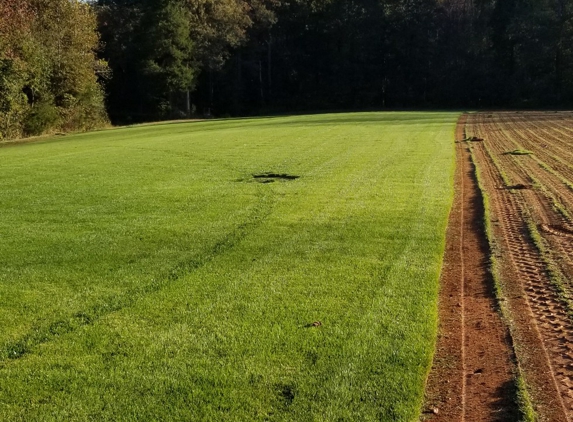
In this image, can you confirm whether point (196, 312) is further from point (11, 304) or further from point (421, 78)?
point (421, 78)

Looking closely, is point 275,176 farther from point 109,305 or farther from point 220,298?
point 109,305

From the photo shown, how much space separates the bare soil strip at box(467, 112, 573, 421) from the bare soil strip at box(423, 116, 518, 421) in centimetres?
21

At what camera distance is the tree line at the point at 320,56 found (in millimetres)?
60656

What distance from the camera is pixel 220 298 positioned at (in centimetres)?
706

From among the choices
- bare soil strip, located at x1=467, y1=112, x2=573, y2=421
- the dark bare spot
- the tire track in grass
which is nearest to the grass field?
the tire track in grass

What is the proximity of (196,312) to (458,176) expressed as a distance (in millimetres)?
11423

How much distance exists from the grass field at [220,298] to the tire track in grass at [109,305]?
0.02 m

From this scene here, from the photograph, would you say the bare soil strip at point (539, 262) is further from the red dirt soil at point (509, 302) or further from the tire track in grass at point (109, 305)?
the tire track in grass at point (109, 305)

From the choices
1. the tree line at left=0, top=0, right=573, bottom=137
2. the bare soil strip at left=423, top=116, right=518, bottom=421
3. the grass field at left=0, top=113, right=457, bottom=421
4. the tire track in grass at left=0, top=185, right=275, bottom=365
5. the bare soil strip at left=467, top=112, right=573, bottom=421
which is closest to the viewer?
the bare soil strip at left=423, top=116, right=518, bottom=421

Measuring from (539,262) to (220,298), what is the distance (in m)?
4.69

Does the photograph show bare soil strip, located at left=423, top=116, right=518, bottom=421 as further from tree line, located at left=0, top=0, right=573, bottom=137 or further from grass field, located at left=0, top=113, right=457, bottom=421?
tree line, located at left=0, top=0, right=573, bottom=137

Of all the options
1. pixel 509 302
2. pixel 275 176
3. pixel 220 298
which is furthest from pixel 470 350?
pixel 275 176

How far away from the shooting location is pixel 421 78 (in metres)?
71.0

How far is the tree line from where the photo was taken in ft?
199
